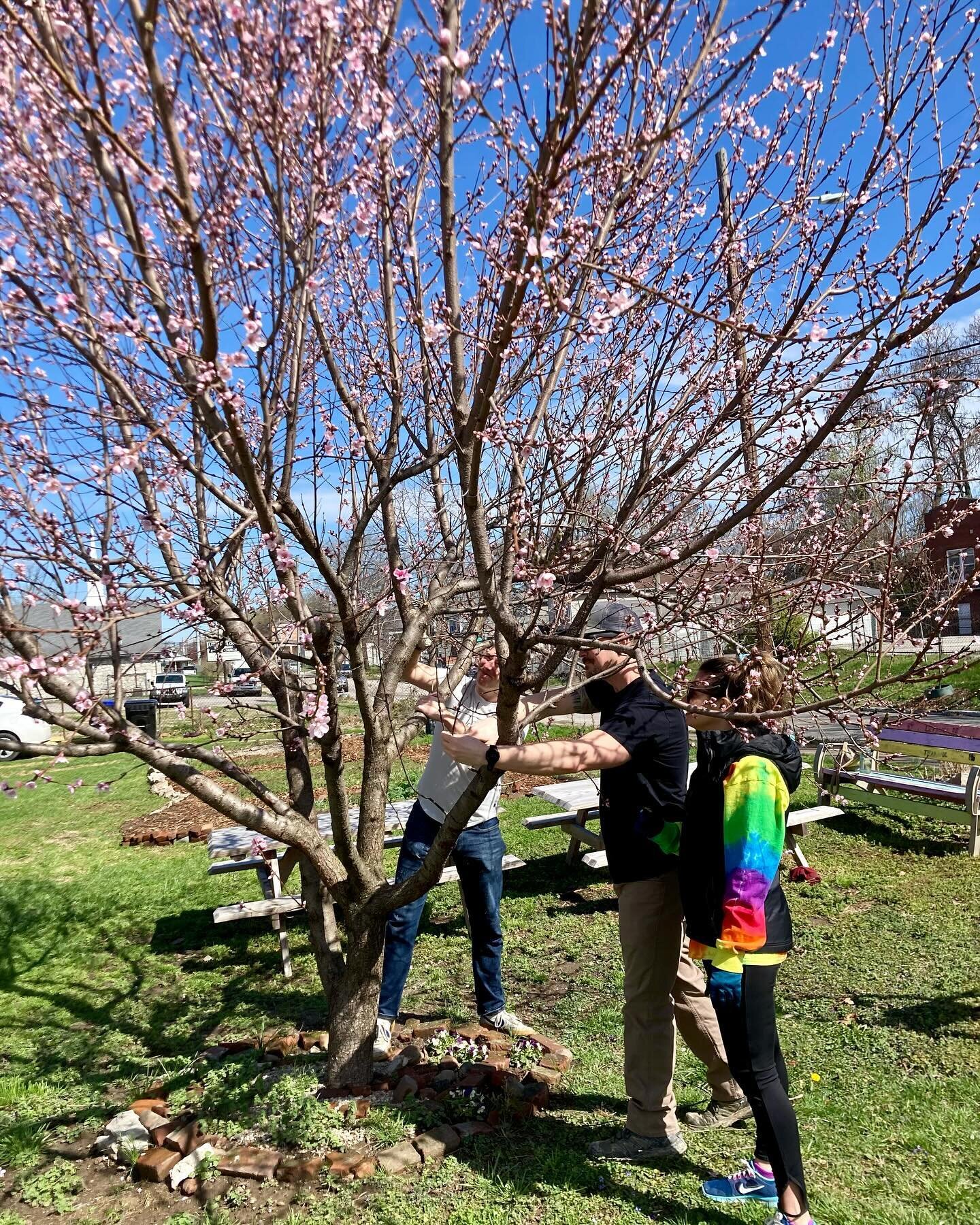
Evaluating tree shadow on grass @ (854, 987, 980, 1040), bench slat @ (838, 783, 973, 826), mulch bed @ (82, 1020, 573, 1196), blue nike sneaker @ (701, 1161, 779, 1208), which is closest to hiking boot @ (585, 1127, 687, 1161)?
blue nike sneaker @ (701, 1161, 779, 1208)

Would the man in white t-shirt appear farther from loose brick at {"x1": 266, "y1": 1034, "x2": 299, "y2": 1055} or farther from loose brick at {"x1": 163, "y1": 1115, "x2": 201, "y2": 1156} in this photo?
loose brick at {"x1": 163, "y1": 1115, "x2": 201, "y2": 1156}

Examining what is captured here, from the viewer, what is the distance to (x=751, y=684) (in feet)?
8.66

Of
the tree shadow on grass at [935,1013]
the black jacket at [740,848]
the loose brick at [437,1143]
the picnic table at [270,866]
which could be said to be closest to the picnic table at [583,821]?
the picnic table at [270,866]

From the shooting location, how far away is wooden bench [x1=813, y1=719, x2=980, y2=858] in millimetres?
6141

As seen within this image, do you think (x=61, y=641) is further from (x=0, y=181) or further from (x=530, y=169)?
(x=530, y=169)

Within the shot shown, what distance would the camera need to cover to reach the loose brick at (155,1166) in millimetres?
2725

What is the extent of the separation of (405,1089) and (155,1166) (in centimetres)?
91

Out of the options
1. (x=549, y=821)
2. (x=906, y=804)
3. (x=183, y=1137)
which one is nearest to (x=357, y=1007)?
(x=183, y=1137)

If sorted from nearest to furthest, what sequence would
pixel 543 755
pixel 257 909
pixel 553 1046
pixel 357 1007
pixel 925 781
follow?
1. pixel 543 755
2. pixel 357 1007
3. pixel 553 1046
4. pixel 257 909
5. pixel 925 781

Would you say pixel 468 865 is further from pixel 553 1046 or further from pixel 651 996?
pixel 651 996

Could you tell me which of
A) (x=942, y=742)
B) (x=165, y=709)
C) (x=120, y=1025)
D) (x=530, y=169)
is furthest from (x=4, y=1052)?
(x=165, y=709)

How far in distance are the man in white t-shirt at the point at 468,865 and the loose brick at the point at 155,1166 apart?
3.63 ft

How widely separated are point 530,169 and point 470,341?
1.51 meters

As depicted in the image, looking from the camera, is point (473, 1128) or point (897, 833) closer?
point (473, 1128)
